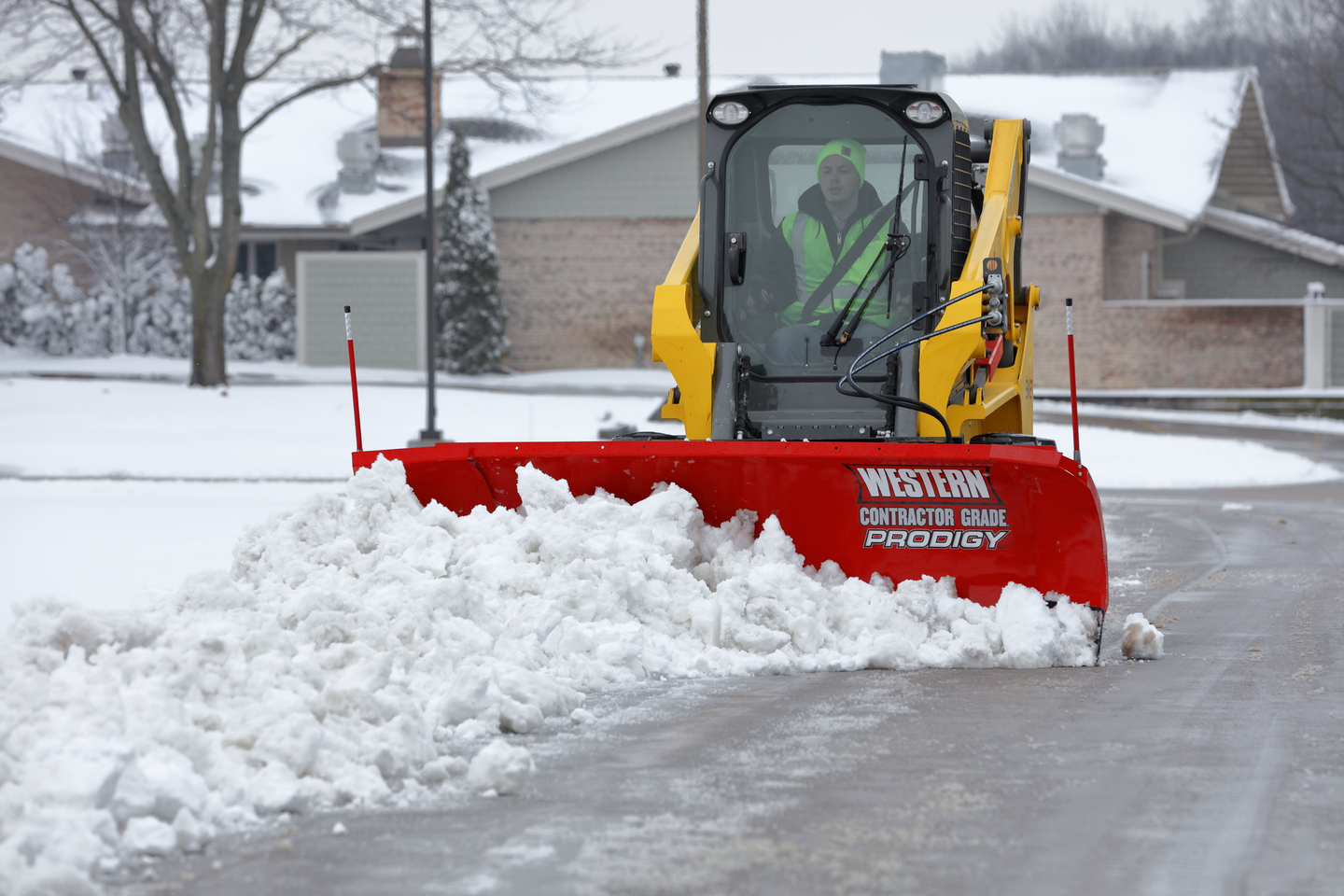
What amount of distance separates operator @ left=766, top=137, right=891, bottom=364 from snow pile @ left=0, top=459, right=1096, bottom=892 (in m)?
1.39

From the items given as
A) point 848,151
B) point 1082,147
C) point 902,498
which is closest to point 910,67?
point 1082,147

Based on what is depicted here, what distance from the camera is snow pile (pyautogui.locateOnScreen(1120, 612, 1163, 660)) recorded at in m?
7.02

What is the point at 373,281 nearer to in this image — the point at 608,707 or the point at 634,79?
the point at 634,79

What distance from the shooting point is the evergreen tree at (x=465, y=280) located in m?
34.7

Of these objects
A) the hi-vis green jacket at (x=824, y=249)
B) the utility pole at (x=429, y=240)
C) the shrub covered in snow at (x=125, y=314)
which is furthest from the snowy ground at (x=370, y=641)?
the shrub covered in snow at (x=125, y=314)

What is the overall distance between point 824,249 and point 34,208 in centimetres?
3575

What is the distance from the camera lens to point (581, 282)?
36938mm

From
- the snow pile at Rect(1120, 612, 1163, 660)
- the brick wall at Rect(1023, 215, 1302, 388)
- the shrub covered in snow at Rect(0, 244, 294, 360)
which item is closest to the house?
the brick wall at Rect(1023, 215, 1302, 388)

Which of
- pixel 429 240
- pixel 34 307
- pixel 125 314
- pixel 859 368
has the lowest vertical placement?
pixel 859 368

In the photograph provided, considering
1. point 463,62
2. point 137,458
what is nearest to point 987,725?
point 137,458

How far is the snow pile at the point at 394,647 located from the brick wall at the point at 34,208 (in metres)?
34.9

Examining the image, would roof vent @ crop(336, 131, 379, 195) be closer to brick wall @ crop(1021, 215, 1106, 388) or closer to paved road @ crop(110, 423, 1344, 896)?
brick wall @ crop(1021, 215, 1106, 388)

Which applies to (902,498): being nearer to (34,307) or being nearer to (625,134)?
(625,134)

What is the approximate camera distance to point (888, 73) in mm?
38344
